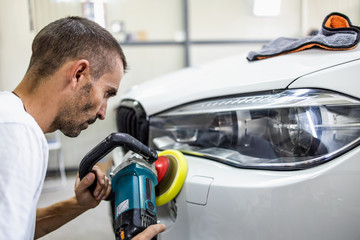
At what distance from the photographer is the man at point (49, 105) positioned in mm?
659

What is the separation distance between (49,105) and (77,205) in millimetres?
453

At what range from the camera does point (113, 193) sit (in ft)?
3.60

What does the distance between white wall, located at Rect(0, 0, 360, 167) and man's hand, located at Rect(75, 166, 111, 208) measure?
2.71 metres

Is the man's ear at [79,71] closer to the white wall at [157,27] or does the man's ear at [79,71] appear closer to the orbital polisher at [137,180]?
the orbital polisher at [137,180]

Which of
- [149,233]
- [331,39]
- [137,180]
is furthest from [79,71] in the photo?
[331,39]

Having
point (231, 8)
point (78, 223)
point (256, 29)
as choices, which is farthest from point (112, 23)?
point (78, 223)

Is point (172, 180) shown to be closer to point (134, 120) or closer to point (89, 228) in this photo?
point (134, 120)

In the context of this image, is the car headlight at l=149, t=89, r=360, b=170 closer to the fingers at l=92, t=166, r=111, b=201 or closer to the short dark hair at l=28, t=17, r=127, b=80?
the fingers at l=92, t=166, r=111, b=201

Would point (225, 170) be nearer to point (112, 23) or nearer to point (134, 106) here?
point (134, 106)

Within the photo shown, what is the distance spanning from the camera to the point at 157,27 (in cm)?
441

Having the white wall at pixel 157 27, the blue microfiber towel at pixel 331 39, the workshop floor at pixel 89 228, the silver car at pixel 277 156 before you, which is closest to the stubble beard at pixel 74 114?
the silver car at pixel 277 156

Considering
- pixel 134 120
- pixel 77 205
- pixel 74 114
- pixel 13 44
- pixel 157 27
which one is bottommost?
pixel 77 205

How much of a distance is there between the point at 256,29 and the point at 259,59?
12.7 feet

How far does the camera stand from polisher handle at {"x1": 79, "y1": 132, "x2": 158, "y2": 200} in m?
0.94
